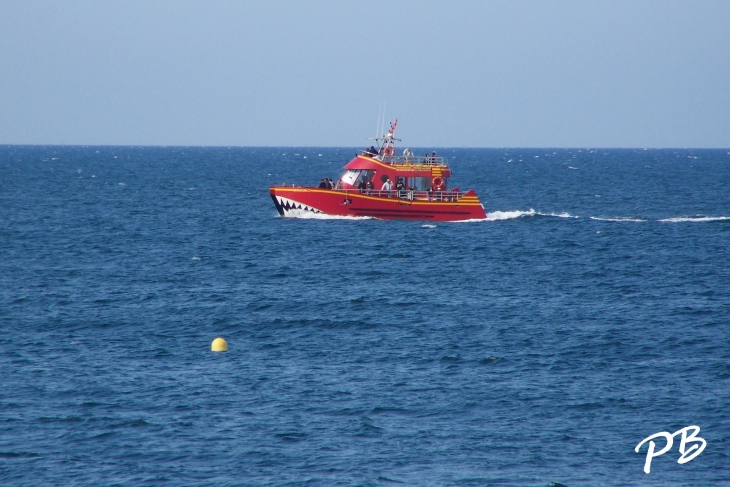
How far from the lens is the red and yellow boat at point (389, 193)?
2267 inches

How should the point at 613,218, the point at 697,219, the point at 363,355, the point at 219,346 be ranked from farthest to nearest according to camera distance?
1. the point at 613,218
2. the point at 697,219
3. the point at 219,346
4. the point at 363,355

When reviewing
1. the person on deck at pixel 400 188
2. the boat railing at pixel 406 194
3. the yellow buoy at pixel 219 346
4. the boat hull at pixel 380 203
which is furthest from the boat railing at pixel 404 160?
the yellow buoy at pixel 219 346

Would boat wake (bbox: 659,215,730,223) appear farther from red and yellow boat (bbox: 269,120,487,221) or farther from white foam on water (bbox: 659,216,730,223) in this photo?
→ red and yellow boat (bbox: 269,120,487,221)

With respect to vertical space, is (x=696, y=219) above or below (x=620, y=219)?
above

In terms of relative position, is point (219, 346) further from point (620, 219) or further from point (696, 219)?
point (696, 219)

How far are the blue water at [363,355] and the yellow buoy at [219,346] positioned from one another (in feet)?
1.18

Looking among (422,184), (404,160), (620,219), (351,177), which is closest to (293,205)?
(351,177)

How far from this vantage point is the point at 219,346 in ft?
97.2

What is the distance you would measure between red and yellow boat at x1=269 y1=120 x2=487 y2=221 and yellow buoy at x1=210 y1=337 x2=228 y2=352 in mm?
28519

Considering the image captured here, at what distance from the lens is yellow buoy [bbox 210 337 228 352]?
2958 centimetres

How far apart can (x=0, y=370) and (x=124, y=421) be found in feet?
20.1

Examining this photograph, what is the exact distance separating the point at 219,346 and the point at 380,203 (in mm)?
29400

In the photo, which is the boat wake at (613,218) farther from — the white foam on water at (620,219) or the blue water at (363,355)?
the blue water at (363,355)

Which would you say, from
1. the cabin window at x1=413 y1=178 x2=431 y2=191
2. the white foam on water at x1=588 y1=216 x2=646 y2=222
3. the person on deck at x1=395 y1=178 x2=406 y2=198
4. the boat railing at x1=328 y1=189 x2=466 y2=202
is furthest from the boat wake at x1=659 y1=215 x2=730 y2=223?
the person on deck at x1=395 y1=178 x2=406 y2=198
